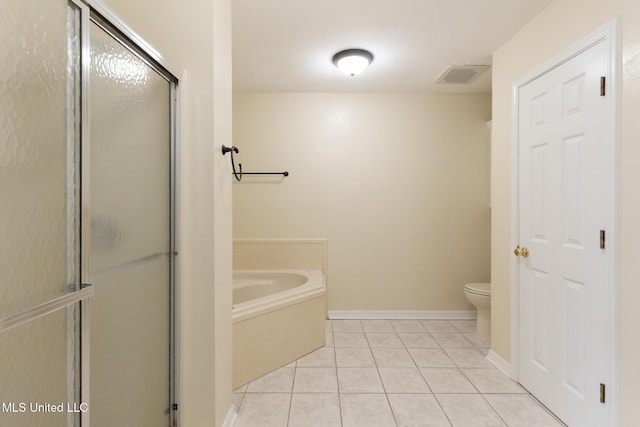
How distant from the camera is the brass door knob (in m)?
2.15

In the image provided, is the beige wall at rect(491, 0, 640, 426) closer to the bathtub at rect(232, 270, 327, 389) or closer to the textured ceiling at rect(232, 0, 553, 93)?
the textured ceiling at rect(232, 0, 553, 93)

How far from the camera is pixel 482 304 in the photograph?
9.59ft

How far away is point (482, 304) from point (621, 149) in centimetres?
183

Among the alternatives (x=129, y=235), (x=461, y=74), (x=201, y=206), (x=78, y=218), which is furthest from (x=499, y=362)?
(x=78, y=218)

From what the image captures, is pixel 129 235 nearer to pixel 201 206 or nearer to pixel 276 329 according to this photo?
Answer: pixel 201 206

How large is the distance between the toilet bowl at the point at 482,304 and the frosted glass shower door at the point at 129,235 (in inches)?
102

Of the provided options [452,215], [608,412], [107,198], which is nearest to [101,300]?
[107,198]

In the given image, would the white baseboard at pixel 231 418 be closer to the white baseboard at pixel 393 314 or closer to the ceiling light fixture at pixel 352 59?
the white baseboard at pixel 393 314

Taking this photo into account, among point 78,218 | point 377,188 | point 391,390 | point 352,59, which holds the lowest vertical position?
point 391,390

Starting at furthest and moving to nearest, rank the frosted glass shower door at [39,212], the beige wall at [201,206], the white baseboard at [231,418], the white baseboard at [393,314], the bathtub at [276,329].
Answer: the white baseboard at [393,314], the bathtub at [276,329], the white baseboard at [231,418], the beige wall at [201,206], the frosted glass shower door at [39,212]

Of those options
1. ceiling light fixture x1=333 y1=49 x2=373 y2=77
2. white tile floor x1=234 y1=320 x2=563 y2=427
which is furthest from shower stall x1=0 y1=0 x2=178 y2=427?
ceiling light fixture x1=333 y1=49 x2=373 y2=77

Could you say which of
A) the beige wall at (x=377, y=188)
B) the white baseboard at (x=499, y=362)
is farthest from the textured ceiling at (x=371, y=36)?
the white baseboard at (x=499, y=362)

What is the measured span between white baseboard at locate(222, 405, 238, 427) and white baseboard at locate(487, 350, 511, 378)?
1876mm

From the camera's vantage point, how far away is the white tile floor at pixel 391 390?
184cm
